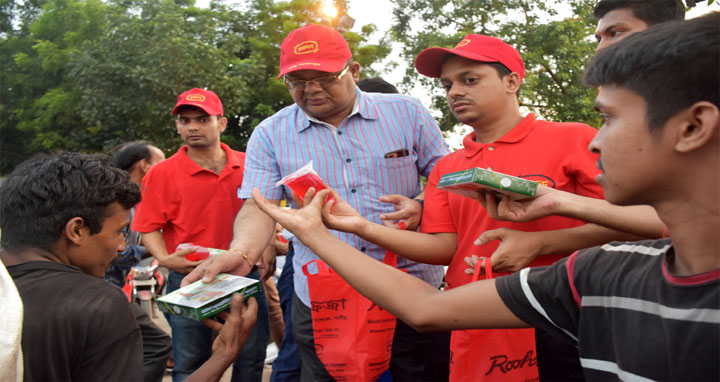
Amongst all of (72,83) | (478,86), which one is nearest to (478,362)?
(478,86)

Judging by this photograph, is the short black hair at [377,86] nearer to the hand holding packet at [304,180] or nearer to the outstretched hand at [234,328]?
the hand holding packet at [304,180]

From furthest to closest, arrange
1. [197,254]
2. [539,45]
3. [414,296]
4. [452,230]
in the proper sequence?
[539,45], [197,254], [452,230], [414,296]

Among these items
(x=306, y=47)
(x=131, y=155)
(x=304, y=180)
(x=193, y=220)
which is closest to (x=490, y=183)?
(x=304, y=180)

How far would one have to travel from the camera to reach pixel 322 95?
3.09 meters

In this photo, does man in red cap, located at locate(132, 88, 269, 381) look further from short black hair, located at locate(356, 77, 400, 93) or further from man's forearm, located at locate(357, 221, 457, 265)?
man's forearm, located at locate(357, 221, 457, 265)

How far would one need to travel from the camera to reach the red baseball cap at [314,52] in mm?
3002

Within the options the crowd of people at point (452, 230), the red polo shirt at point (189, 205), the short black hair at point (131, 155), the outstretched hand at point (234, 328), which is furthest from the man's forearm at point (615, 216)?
the short black hair at point (131, 155)

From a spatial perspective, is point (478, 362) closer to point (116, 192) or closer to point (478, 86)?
point (478, 86)

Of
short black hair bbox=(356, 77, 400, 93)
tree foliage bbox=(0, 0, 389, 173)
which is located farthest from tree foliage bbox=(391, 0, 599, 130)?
short black hair bbox=(356, 77, 400, 93)

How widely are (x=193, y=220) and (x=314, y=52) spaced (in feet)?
6.67

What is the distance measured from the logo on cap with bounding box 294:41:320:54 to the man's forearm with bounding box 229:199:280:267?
83cm

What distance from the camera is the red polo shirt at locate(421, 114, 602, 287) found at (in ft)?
7.71

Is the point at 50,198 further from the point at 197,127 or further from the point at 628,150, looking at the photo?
the point at 197,127

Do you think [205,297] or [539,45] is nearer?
[205,297]
